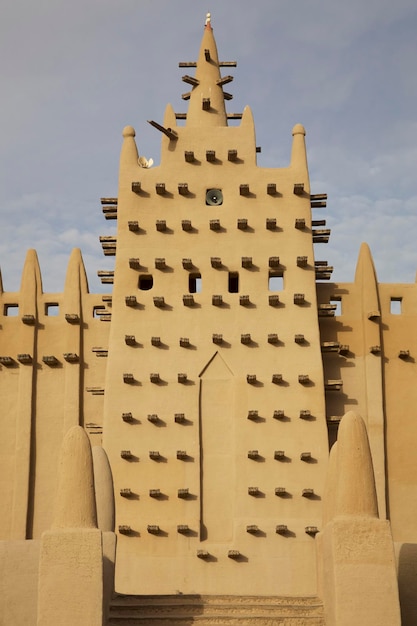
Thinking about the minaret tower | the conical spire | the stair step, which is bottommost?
the stair step

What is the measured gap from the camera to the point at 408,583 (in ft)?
46.2

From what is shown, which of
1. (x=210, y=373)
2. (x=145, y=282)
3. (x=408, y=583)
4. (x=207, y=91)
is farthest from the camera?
(x=207, y=91)

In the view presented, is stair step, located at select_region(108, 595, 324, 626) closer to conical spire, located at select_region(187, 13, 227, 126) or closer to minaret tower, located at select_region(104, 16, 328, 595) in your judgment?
minaret tower, located at select_region(104, 16, 328, 595)

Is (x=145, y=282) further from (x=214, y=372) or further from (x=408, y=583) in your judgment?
(x=408, y=583)

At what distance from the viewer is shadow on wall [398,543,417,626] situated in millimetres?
13922

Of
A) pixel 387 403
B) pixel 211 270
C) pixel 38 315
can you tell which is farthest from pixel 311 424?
pixel 38 315

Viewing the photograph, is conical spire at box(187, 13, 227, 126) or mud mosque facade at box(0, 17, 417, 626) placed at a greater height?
conical spire at box(187, 13, 227, 126)

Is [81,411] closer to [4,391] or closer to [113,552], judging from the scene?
[4,391]

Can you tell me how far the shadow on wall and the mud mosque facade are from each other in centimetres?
419

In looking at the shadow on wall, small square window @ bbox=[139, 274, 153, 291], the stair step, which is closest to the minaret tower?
small square window @ bbox=[139, 274, 153, 291]

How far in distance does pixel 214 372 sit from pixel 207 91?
623 centimetres

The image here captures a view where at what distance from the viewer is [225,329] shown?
66.9 ft

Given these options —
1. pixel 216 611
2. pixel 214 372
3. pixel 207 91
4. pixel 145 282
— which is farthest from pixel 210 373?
pixel 216 611

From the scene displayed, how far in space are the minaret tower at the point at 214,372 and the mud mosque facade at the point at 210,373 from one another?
28mm
